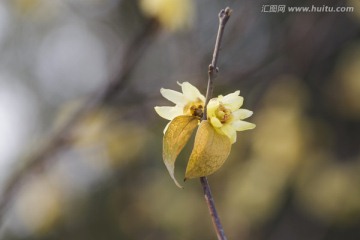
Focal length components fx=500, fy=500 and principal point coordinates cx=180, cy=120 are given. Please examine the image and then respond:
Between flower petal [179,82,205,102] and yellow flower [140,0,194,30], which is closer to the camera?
flower petal [179,82,205,102]

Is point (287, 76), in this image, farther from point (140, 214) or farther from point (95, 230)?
point (95, 230)

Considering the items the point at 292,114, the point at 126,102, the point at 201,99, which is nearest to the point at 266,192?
the point at 292,114

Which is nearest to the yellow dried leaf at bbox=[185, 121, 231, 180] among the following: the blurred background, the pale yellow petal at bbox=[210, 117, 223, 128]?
the pale yellow petal at bbox=[210, 117, 223, 128]

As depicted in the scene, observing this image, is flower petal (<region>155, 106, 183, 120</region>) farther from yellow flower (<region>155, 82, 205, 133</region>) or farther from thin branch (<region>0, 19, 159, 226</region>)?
thin branch (<region>0, 19, 159, 226</region>)

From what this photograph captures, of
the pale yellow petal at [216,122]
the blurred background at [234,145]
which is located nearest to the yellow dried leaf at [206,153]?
the pale yellow petal at [216,122]

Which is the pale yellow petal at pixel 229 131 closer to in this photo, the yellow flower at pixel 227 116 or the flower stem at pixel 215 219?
the yellow flower at pixel 227 116

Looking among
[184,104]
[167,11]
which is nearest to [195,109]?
[184,104]
